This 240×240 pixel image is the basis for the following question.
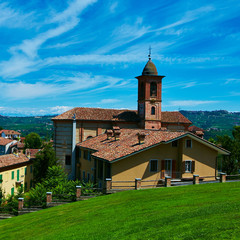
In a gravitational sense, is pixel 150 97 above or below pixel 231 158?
above

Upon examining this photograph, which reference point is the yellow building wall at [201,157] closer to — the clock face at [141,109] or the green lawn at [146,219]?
the green lawn at [146,219]

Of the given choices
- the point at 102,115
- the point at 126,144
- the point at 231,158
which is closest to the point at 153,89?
the point at 102,115

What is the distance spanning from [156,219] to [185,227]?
2173mm

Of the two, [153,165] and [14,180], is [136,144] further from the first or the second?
[14,180]

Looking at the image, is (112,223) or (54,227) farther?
(54,227)

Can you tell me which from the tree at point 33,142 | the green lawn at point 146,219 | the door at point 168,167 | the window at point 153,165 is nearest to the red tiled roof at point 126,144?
the window at point 153,165

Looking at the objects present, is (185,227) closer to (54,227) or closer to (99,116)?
(54,227)

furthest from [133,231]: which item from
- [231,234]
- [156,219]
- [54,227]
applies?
[54,227]

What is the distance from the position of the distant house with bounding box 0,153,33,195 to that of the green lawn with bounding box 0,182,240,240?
908 inches

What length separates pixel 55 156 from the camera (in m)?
43.8

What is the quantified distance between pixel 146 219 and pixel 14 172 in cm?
3453

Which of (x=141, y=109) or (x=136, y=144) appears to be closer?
(x=136, y=144)

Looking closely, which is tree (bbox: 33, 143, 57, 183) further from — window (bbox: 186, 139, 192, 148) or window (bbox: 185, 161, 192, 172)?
window (bbox: 186, 139, 192, 148)

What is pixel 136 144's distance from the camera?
29297 millimetres
